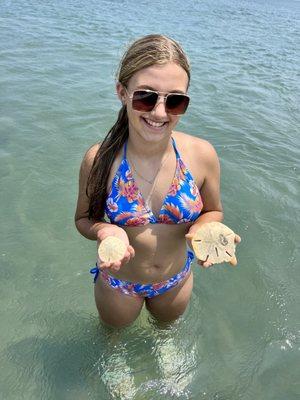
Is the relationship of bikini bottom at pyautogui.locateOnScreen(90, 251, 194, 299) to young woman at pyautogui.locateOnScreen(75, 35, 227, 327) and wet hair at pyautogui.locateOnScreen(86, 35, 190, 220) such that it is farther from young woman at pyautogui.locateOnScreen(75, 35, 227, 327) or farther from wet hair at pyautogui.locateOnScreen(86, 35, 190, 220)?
wet hair at pyautogui.locateOnScreen(86, 35, 190, 220)

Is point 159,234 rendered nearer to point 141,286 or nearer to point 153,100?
point 141,286

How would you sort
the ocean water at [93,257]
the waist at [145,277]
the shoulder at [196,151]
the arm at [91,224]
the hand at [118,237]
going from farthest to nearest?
the ocean water at [93,257] < the waist at [145,277] < the shoulder at [196,151] < the arm at [91,224] < the hand at [118,237]

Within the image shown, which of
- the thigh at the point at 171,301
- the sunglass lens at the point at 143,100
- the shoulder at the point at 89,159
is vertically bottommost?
the thigh at the point at 171,301

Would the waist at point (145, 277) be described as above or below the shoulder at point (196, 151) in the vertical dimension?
below

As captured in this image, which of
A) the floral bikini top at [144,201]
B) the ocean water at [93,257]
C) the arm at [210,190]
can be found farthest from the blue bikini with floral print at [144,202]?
the ocean water at [93,257]

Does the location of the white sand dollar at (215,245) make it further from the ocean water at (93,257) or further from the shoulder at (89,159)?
the ocean water at (93,257)

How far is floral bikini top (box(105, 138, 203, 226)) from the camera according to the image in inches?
107

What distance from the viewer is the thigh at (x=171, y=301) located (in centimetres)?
322

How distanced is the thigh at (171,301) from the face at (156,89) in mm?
1231

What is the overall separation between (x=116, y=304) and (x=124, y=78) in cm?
160

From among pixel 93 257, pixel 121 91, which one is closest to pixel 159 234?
pixel 121 91

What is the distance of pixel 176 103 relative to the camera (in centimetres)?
247

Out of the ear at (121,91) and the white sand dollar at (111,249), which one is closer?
the white sand dollar at (111,249)

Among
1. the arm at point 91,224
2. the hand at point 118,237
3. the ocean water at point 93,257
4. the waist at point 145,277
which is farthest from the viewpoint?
the ocean water at point 93,257
